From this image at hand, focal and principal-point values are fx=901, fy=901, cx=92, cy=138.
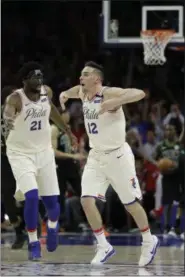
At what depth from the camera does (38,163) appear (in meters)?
10.9

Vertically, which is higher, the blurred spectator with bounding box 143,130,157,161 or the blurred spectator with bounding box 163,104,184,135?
the blurred spectator with bounding box 163,104,184,135

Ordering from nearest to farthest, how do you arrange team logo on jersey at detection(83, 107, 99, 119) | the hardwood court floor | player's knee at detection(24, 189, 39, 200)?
the hardwood court floor, team logo on jersey at detection(83, 107, 99, 119), player's knee at detection(24, 189, 39, 200)

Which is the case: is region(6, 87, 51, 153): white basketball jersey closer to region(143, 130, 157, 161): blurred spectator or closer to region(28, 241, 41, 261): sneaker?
region(28, 241, 41, 261): sneaker

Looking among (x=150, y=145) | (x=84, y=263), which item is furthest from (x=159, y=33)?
(x=84, y=263)

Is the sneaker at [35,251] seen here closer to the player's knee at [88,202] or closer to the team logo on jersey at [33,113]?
the player's knee at [88,202]

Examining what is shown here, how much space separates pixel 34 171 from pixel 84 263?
49.4 inches

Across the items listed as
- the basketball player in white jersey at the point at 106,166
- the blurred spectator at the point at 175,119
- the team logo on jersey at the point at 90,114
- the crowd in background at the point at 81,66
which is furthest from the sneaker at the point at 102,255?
the blurred spectator at the point at 175,119

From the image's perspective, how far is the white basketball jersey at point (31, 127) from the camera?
35.2 ft

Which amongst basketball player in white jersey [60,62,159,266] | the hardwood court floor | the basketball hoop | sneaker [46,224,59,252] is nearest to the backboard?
the basketball hoop

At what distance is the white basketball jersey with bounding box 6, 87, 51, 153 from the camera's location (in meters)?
10.7

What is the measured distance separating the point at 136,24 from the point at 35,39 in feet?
11.7

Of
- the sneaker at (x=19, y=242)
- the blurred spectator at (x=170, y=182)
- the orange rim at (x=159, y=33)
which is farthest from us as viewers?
the blurred spectator at (x=170, y=182)

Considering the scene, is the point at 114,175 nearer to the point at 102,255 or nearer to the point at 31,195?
the point at 102,255

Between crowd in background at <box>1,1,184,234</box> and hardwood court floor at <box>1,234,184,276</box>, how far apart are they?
3.19 metres
